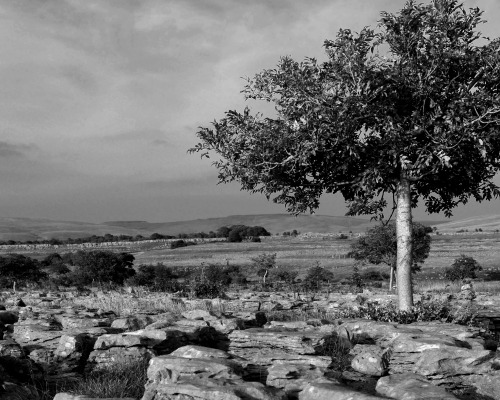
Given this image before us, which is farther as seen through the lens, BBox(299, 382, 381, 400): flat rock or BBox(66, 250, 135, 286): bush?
BBox(66, 250, 135, 286): bush

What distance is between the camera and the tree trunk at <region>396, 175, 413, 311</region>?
16.7 m

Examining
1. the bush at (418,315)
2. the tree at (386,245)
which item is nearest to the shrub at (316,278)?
the tree at (386,245)

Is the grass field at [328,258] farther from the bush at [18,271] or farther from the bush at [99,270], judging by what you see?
the bush at [18,271]

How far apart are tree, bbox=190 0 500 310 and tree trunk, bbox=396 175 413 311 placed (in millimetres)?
30

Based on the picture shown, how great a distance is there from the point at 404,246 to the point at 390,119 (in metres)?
3.78

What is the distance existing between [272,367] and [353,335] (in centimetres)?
357

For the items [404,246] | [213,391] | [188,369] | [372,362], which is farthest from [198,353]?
[404,246]

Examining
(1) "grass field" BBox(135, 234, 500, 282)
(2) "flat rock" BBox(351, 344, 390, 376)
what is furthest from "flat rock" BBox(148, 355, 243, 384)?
(1) "grass field" BBox(135, 234, 500, 282)

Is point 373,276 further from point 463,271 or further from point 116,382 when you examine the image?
point 116,382

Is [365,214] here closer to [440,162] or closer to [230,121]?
[440,162]

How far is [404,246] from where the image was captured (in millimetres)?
16734

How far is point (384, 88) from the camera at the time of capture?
15781 mm

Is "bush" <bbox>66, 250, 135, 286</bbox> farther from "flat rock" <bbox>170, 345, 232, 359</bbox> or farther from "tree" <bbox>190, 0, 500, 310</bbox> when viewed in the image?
"flat rock" <bbox>170, 345, 232, 359</bbox>

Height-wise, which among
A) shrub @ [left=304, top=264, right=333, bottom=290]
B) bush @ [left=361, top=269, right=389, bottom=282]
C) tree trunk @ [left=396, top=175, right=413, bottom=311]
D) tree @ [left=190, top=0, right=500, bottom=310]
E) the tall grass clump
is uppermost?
tree @ [left=190, top=0, right=500, bottom=310]
